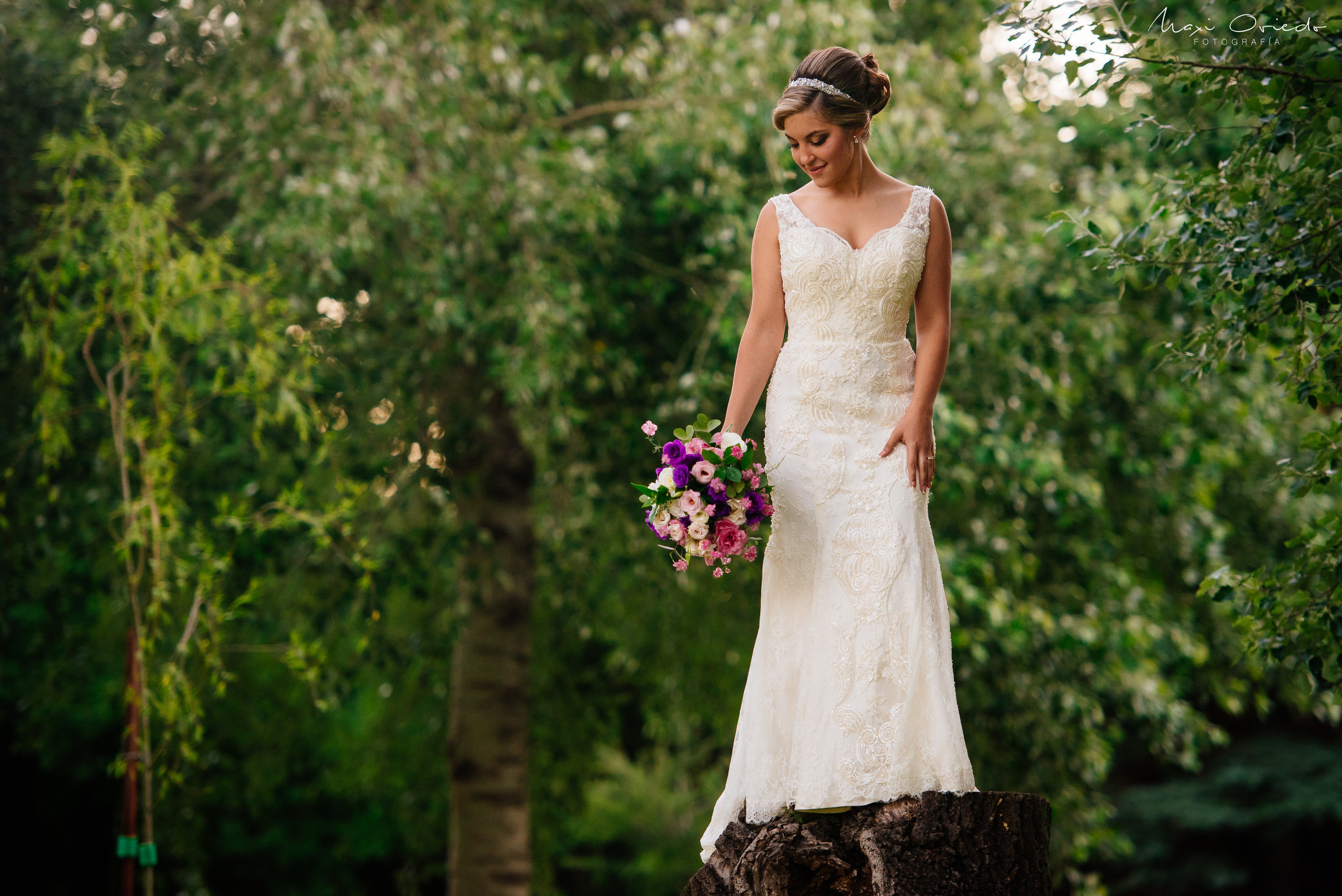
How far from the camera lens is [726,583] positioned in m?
7.49

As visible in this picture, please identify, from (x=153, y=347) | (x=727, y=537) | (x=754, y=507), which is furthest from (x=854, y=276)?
(x=153, y=347)

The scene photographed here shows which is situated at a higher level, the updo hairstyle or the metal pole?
the updo hairstyle

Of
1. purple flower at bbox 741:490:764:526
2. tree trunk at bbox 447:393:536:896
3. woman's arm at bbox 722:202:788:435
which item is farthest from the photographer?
tree trunk at bbox 447:393:536:896

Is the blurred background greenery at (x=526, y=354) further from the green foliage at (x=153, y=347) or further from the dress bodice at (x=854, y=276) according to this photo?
the dress bodice at (x=854, y=276)

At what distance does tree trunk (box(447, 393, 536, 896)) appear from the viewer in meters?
7.36

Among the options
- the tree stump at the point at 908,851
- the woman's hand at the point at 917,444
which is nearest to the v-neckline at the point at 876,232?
the woman's hand at the point at 917,444

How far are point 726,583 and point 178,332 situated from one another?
3883mm

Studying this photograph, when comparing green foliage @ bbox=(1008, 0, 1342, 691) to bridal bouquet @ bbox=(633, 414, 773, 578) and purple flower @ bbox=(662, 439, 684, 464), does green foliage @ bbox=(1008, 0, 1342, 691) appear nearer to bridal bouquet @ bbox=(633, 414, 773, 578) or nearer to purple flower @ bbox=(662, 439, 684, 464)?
bridal bouquet @ bbox=(633, 414, 773, 578)

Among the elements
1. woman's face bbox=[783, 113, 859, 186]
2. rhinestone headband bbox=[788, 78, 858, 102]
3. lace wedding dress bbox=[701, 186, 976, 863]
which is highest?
rhinestone headband bbox=[788, 78, 858, 102]

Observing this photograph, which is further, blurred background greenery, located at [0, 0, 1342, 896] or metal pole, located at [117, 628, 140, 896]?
blurred background greenery, located at [0, 0, 1342, 896]

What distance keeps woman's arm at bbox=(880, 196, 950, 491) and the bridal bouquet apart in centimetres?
38

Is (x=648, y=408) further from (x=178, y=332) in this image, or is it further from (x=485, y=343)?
(x=178, y=332)

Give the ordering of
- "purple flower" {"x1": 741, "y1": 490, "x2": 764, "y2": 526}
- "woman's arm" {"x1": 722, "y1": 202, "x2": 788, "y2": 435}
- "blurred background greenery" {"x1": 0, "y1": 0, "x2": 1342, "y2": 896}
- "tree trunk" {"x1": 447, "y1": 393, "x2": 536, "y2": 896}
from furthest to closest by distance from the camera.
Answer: "tree trunk" {"x1": 447, "y1": 393, "x2": 536, "y2": 896}, "blurred background greenery" {"x1": 0, "y1": 0, "x2": 1342, "y2": 896}, "woman's arm" {"x1": 722, "y1": 202, "x2": 788, "y2": 435}, "purple flower" {"x1": 741, "y1": 490, "x2": 764, "y2": 526}

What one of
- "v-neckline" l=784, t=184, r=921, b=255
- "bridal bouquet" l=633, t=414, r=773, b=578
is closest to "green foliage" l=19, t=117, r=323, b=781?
"bridal bouquet" l=633, t=414, r=773, b=578
